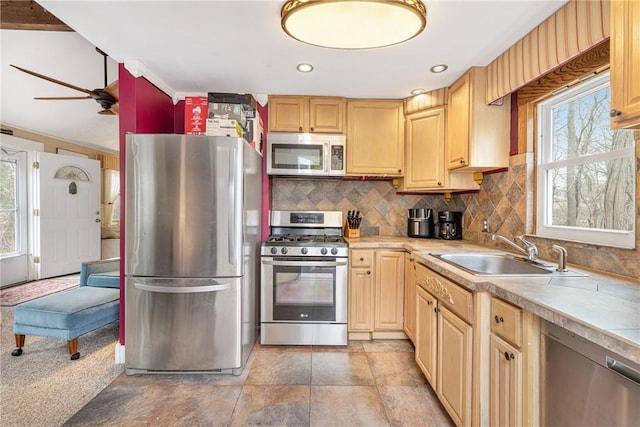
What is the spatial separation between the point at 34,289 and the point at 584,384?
19.1ft

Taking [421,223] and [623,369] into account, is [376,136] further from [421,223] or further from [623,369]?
[623,369]

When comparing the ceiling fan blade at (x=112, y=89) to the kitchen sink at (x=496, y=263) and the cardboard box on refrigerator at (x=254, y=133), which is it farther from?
the kitchen sink at (x=496, y=263)

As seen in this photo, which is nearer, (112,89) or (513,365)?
(513,365)

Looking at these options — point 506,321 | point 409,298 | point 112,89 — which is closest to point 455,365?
point 506,321

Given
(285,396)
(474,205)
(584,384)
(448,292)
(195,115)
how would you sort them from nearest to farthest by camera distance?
1. (584,384)
2. (448,292)
3. (285,396)
4. (195,115)
5. (474,205)

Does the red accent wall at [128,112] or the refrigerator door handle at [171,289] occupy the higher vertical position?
the red accent wall at [128,112]

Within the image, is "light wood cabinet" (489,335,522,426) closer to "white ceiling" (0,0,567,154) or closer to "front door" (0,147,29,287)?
"white ceiling" (0,0,567,154)

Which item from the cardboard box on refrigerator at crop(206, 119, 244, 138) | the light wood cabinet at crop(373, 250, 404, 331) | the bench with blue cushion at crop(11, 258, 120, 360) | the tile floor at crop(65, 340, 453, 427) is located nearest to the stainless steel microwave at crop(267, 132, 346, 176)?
the cardboard box on refrigerator at crop(206, 119, 244, 138)

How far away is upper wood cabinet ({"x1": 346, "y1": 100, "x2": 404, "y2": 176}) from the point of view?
298 centimetres

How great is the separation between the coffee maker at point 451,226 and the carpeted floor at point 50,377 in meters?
2.97

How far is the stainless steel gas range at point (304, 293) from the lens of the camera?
8.54ft

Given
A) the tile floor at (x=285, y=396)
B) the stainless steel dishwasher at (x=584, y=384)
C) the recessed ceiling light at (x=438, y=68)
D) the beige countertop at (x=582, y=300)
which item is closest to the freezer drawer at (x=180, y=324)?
the tile floor at (x=285, y=396)

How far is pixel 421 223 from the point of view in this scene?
3.07 meters

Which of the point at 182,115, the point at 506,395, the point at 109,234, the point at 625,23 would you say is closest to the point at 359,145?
the point at 182,115
